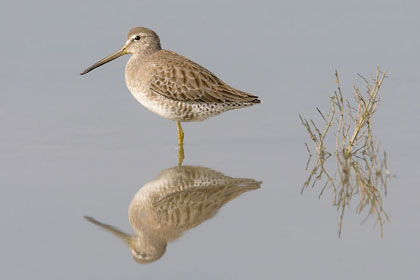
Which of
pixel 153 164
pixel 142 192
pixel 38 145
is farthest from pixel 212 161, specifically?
pixel 38 145

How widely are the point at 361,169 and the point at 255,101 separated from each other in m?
2.43

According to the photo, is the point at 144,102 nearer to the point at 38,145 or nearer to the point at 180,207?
Answer: the point at 38,145

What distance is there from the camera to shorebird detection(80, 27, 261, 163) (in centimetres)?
1277

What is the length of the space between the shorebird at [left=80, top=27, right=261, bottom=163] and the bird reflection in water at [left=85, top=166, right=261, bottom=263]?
1.58 metres

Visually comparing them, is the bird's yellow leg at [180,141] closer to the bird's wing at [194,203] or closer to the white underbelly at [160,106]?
the white underbelly at [160,106]

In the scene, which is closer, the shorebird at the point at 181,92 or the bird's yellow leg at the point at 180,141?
the bird's yellow leg at the point at 180,141

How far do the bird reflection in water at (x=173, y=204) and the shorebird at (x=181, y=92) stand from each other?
158 cm

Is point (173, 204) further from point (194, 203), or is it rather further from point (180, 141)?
point (180, 141)

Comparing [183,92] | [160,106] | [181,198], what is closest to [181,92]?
[183,92]

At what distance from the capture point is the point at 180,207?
9.83 meters

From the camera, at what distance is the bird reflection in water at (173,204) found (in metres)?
8.96

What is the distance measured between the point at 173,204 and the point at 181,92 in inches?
124

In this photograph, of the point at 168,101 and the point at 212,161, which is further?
the point at 168,101

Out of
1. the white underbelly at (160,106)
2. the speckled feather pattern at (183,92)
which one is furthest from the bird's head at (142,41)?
the white underbelly at (160,106)
